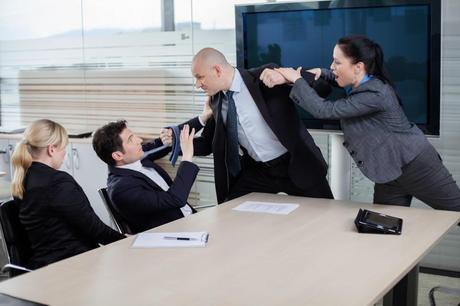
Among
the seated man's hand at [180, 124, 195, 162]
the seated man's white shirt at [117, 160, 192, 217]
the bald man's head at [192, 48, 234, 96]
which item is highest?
the bald man's head at [192, 48, 234, 96]

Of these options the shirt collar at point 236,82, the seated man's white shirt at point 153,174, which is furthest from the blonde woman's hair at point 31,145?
the shirt collar at point 236,82

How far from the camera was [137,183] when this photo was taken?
10.5 ft

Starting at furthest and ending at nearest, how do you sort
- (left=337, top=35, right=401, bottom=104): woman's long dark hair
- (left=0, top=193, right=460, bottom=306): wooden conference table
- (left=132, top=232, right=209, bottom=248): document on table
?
1. (left=337, top=35, right=401, bottom=104): woman's long dark hair
2. (left=132, top=232, right=209, bottom=248): document on table
3. (left=0, top=193, right=460, bottom=306): wooden conference table

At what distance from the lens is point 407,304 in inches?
117

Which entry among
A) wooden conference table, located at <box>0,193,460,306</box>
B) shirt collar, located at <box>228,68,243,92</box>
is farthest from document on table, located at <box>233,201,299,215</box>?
shirt collar, located at <box>228,68,243,92</box>

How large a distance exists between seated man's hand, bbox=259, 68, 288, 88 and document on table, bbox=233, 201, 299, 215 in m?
0.61

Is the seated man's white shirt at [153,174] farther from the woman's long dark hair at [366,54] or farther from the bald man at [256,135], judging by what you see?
the woman's long dark hair at [366,54]

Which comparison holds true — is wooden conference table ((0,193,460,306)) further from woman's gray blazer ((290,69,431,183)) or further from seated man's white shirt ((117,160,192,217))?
seated man's white shirt ((117,160,192,217))

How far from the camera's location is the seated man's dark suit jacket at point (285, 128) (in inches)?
139

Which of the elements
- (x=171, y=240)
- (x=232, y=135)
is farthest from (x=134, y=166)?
(x=171, y=240)

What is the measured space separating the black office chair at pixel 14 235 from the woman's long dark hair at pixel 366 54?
1.72 m

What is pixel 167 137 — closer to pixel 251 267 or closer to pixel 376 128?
pixel 376 128

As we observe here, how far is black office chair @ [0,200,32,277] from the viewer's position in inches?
113

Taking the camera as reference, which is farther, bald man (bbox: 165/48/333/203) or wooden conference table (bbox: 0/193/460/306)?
bald man (bbox: 165/48/333/203)
